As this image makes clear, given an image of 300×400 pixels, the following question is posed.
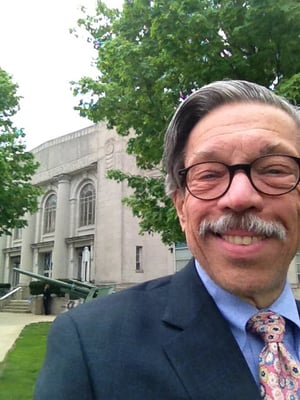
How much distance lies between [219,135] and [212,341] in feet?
2.32

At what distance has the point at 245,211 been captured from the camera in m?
1.36

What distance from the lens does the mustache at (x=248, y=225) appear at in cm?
135

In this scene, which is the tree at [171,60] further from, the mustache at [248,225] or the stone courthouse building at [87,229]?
the stone courthouse building at [87,229]

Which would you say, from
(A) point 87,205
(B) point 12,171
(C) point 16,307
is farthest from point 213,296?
(A) point 87,205

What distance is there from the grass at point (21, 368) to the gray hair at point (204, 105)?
352cm

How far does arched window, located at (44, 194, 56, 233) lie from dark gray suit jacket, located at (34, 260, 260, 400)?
1279 inches

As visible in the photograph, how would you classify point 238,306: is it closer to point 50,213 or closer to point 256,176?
point 256,176

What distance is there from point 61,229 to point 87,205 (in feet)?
8.74

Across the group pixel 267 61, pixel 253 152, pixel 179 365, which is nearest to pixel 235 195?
pixel 253 152

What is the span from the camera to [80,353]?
127 cm

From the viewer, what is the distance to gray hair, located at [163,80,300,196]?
1598 millimetres

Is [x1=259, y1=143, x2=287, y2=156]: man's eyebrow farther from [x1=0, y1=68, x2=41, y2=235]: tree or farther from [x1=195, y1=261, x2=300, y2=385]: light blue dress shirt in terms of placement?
[x1=0, y1=68, x2=41, y2=235]: tree

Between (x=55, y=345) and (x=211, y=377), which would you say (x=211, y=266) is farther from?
(x=55, y=345)

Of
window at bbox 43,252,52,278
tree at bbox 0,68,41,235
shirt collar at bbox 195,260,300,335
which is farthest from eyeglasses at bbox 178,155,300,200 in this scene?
window at bbox 43,252,52,278
